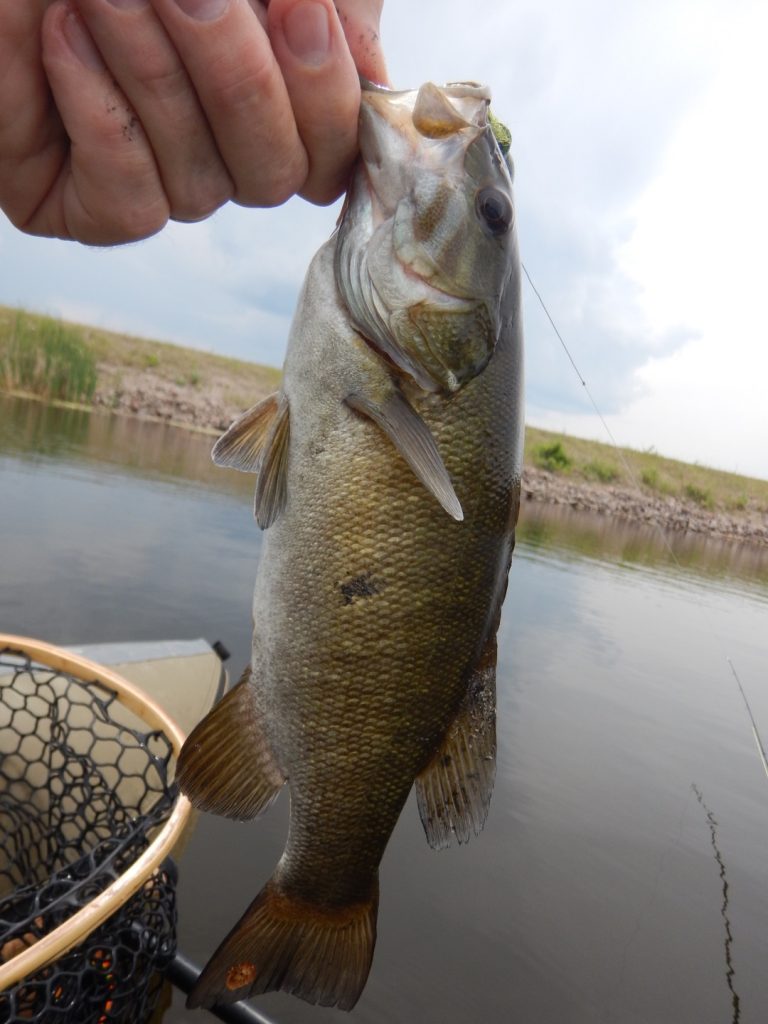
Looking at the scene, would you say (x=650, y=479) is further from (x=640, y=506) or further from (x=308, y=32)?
(x=308, y=32)

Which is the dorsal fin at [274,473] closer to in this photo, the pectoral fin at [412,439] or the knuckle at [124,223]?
the pectoral fin at [412,439]

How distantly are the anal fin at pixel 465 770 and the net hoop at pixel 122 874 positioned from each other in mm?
730

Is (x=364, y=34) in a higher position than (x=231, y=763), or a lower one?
higher

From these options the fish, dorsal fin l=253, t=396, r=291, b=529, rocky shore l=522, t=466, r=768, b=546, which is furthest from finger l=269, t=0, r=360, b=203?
rocky shore l=522, t=466, r=768, b=546

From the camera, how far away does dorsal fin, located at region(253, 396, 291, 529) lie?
1.57 m

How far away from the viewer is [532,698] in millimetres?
7047

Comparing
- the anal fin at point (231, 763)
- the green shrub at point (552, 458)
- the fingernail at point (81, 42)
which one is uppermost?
the green shrub at point (552, 458)

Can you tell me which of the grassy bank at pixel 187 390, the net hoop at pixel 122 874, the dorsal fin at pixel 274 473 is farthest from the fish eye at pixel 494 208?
the grassy bank at pixel 187 390

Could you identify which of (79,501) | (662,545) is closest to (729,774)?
(79,501)

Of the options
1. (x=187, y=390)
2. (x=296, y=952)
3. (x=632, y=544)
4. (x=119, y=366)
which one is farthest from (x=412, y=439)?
(x=119, y=366)

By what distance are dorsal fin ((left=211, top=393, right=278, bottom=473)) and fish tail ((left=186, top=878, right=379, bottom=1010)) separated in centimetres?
105

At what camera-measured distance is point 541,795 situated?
527 centimetres

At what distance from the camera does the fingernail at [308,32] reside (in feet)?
3.76

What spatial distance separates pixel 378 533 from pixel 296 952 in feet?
3.41
